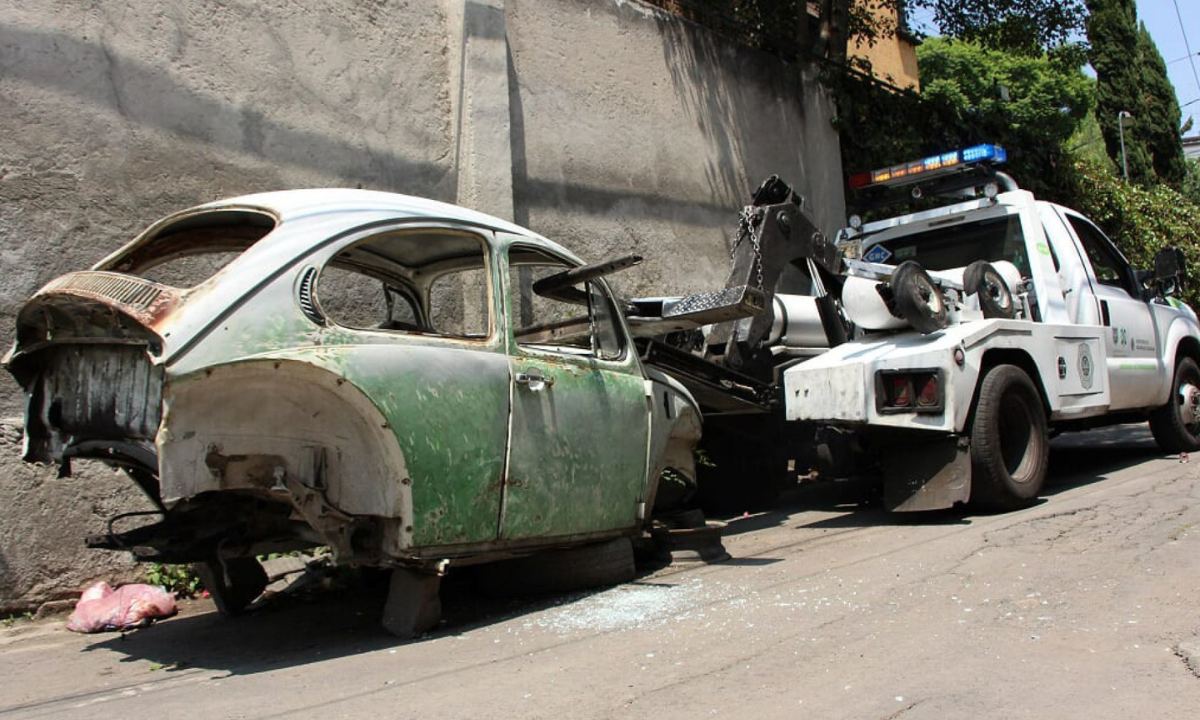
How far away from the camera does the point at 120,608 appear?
5.25 meters

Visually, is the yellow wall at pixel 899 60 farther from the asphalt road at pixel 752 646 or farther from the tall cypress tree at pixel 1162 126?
the asphalt road at pixel 752 646

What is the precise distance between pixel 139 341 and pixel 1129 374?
7.59 meters

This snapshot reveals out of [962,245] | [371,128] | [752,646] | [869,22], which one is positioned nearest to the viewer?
[752,646]

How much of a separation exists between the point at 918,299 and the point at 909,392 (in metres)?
0.61

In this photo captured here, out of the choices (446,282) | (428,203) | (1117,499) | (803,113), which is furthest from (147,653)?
(803,113)

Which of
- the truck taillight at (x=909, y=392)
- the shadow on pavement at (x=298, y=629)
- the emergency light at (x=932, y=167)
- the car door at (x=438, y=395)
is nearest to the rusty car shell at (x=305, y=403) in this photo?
the car door at (x=438, y=395)

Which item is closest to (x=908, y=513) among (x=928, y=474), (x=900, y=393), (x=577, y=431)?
(x=928, y=474)

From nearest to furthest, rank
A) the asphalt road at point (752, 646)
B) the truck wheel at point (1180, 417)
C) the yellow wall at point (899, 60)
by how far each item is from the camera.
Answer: the asphalt road at point (752, 646)
the truck wheel at point (1180, 417)
the yellow wall at point (899, 60)

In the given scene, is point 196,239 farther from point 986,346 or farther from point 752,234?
point 986,346

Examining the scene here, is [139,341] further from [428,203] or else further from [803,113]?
[803,113]

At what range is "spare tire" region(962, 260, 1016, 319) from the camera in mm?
6930

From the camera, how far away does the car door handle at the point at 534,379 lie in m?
4.61

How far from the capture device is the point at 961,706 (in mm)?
3121

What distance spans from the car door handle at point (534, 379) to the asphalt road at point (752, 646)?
1.09 metres
